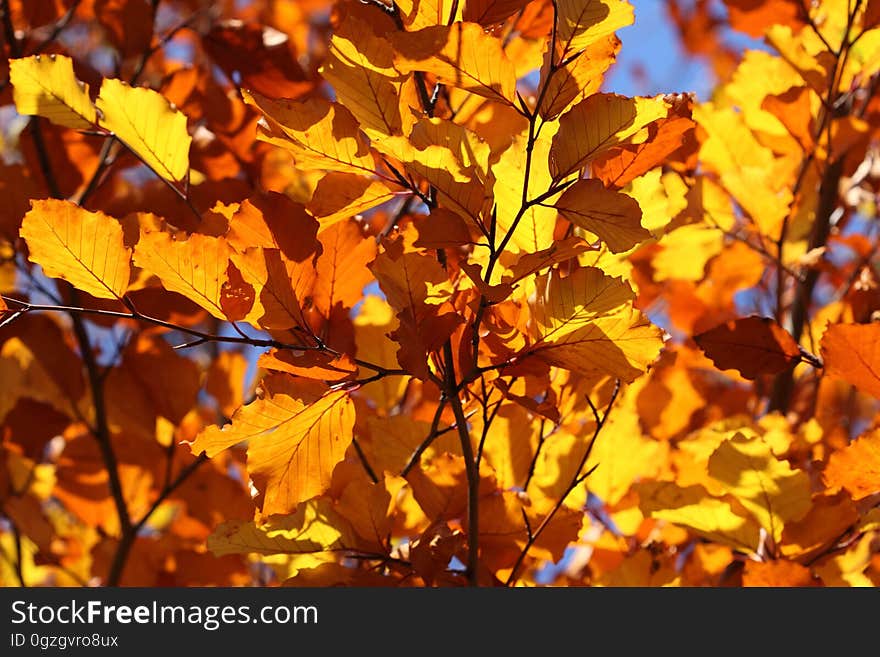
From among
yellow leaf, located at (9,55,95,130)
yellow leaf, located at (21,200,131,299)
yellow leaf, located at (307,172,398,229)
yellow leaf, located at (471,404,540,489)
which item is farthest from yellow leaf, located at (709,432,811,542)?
yellow leaf, located at (9,55,95,130)

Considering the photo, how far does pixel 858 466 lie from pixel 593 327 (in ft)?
0.89

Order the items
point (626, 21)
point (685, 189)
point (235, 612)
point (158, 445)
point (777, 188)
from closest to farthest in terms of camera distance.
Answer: point (626, 21)
point (235, 612)
point (685, 189)
point (777, 188)
point (158, 445)

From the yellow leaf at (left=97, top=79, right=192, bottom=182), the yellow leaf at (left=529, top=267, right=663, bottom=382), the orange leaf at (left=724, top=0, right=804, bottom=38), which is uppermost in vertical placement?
the orange leaf at (left=724, top=0, right=804, bottom=38)

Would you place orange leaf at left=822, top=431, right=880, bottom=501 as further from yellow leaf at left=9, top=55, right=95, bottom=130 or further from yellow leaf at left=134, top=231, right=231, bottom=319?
yellow leaf at left=9, top=55, right=95, bottom=130

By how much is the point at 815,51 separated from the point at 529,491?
0.59 meters

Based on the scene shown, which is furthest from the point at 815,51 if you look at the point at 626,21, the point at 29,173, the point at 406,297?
the point at 29,173

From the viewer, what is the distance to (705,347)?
2.69ft

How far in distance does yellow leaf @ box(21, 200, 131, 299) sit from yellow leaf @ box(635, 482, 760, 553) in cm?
53

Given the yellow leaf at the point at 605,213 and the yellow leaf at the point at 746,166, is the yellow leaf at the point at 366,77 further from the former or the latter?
the yellow leaf at the point at 746,166

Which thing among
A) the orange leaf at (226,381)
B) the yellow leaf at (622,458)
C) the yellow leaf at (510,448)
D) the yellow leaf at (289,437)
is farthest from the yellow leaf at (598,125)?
the orange leaf at (226,381)

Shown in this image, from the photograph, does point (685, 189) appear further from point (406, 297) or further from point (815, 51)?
point (406, 297)

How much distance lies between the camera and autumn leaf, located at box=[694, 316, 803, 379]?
0.82m

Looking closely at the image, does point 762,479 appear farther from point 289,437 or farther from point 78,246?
point 78,246

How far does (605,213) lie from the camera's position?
23.3 inches
